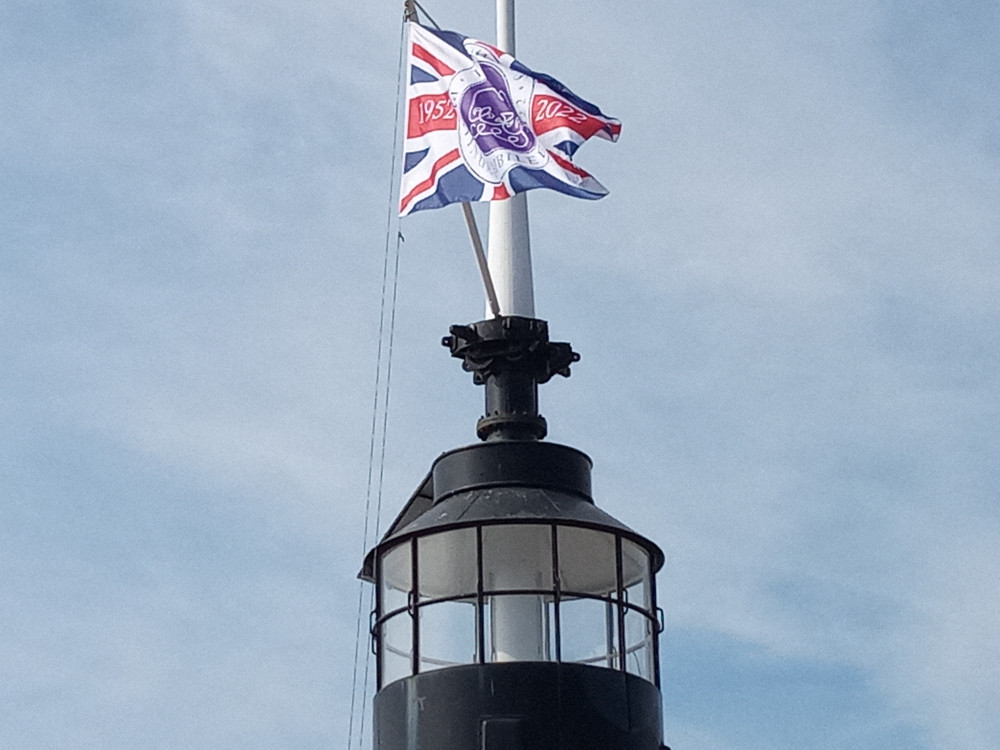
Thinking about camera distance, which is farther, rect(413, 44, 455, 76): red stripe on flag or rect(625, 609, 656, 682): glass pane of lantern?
rect(413, 44, 455, 76): red stripe on flag

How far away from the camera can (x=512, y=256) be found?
23406mm

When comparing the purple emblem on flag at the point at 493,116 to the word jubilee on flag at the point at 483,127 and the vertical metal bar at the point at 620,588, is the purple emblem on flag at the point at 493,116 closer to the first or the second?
the word jubilee on flag at the point at 483,127

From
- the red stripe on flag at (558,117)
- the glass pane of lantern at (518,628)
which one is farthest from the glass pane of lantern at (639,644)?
the red stripe on flag at (558,117)

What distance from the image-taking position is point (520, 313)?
23.1 m

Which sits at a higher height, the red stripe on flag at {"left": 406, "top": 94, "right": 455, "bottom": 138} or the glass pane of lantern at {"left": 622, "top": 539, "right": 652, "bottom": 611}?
the red stripe on flag at {"left": 406, "top": 94, "right": 455, "bottom": 138}

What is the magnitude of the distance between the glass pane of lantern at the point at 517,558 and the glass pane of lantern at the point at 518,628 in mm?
190

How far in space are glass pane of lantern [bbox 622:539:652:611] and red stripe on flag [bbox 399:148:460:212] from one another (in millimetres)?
4674

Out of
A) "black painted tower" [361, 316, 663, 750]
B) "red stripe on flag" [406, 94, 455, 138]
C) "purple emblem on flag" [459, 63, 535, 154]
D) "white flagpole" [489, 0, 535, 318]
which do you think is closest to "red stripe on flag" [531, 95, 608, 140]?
"purple emblem on flag" [459, 63, 535, 154]

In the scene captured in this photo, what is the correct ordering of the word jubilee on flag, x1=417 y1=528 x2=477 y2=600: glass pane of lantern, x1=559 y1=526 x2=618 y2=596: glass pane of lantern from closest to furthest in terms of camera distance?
x1=417 y1=528 x2=477 y2=600: glass pane of lantern < x1=559 y1=526 x2=618 y2=596: glass pane of lantern < the word jubilee on flag

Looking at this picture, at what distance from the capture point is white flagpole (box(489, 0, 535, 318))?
23125 millimetres

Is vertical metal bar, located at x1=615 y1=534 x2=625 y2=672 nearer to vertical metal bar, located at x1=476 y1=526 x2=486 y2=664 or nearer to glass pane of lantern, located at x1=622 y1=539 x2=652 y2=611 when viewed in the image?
glass pane of lantern, located at x1=622 y1=539 x2=652 y2=611

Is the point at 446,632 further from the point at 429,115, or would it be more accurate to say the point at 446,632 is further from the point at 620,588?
the point at 429,115

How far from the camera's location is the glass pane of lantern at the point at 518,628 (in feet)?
70.1

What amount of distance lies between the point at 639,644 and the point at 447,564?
2.30 meters
